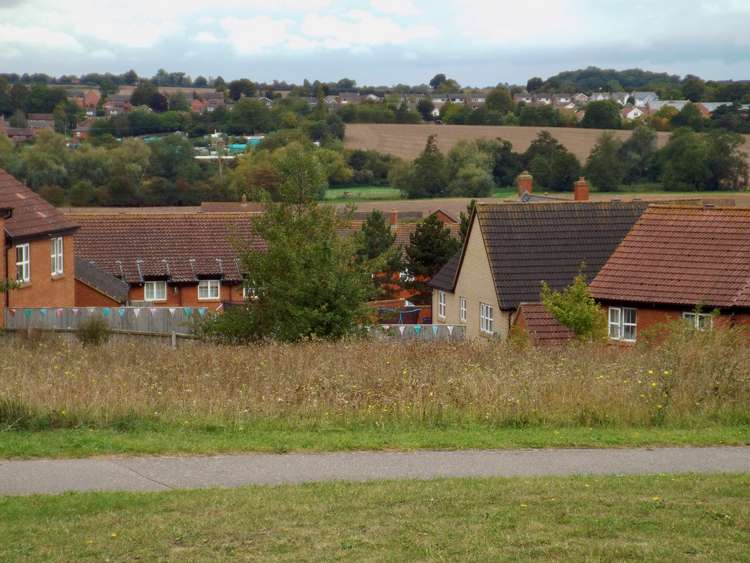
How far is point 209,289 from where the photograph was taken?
166ft

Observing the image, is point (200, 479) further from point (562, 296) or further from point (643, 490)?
point (562, 296)

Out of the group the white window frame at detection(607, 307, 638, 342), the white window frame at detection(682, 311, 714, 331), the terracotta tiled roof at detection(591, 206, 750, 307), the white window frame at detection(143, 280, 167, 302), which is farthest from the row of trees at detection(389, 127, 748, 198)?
the white window frame at detection(682, 311, 714, 331)

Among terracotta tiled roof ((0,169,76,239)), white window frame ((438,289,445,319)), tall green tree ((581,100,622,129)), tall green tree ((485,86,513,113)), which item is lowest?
white window frame ((438,289,445,319))

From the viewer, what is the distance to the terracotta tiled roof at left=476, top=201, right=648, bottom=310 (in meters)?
40.0

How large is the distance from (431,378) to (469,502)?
14.8 feet

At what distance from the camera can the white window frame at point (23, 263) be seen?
3925 centimetres

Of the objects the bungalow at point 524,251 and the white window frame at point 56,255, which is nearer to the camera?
the bungalow at point 524,251

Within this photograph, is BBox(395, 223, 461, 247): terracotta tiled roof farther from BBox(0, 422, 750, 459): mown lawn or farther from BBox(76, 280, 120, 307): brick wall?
BBox(0, 422, 750, 459): mown lawn

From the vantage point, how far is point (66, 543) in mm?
7160

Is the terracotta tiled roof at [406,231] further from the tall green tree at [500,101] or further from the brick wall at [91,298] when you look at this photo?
the tall green tree at [500,101]

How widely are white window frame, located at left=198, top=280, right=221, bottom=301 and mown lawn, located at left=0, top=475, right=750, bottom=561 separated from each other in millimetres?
41846

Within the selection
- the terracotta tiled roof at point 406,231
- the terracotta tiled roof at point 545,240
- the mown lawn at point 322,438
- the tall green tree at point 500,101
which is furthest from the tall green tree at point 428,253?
the tall green tree at point 500,101

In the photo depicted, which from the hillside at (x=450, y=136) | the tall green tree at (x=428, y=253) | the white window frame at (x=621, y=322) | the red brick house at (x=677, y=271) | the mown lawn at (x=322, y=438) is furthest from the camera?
the hillside at (x=450, y=136)

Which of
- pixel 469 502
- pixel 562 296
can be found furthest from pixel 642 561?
pixel 562 296
